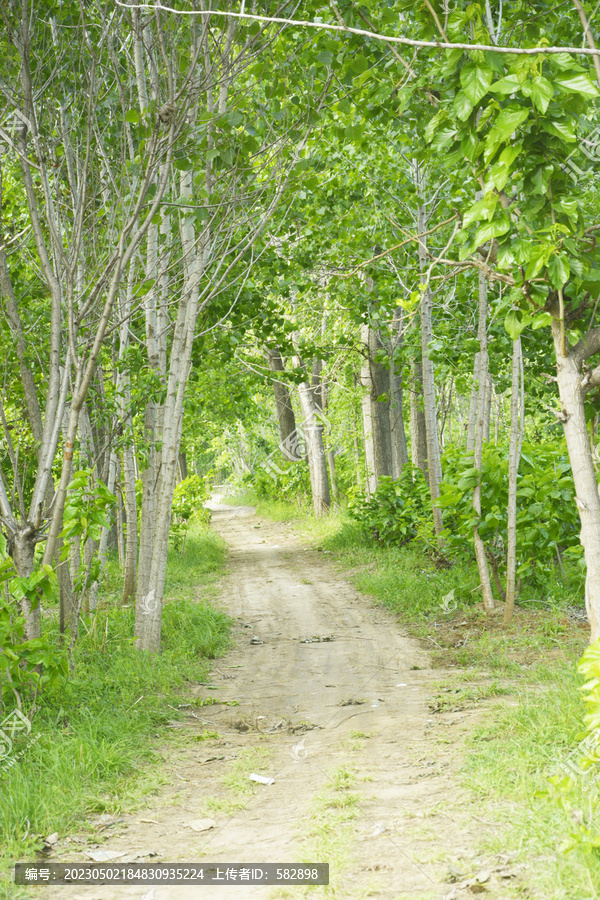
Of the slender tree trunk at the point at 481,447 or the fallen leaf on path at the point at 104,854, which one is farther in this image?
the slender tree trunk at the point at 481,447

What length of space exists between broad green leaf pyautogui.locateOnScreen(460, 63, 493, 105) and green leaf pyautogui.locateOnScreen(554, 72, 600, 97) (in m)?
0.31

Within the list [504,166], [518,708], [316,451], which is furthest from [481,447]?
[316,451]

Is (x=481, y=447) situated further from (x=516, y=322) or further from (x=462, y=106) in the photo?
(x=462, y=106)

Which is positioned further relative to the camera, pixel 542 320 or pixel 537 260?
pixel 542 320

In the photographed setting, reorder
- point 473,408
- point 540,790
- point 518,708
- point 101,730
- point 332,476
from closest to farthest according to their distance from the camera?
point 540,790, point 518,708, point 101,730, point 473,408, point 332,476

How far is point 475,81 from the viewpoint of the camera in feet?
10.8

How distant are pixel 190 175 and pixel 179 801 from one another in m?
4.96

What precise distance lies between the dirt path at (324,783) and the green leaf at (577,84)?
3.01 meters

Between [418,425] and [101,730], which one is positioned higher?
[418,425]

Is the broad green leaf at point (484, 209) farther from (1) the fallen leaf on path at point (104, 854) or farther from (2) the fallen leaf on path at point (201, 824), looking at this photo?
(1) the fallen leaf on path at point (104, 854)

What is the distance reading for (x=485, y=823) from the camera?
2900mm

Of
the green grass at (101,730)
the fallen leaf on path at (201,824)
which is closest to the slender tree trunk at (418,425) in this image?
the green grass at (101,730)

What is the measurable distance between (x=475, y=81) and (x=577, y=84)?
1.53ft

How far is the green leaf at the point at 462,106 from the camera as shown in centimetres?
333
